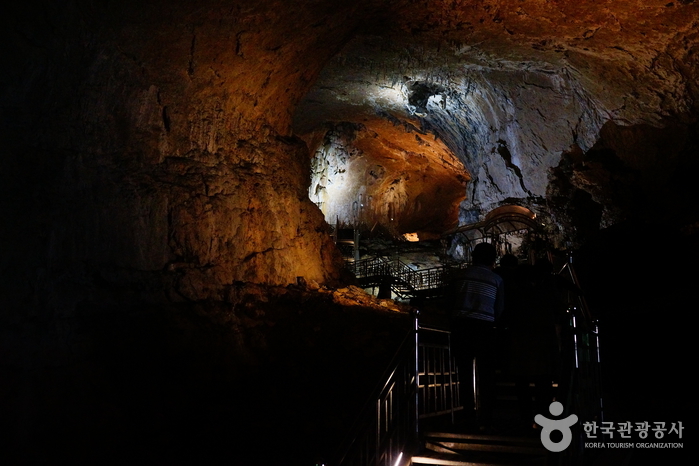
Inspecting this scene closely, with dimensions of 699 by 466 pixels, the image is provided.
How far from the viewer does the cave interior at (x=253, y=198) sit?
7.59 m

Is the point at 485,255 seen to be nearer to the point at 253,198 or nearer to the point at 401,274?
the point at 253,198

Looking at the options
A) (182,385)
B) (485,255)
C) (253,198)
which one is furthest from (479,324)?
(253,198)

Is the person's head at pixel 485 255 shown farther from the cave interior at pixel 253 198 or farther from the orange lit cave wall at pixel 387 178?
the orange lit cave wall at pixel 387 178

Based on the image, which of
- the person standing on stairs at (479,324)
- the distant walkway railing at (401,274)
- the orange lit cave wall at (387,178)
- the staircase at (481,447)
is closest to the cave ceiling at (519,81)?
the orange lit cave wall at (387,178)

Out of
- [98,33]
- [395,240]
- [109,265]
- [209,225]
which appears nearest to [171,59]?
[98,33]

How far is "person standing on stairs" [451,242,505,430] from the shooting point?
481 centimetres

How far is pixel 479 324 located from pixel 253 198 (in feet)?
25.0

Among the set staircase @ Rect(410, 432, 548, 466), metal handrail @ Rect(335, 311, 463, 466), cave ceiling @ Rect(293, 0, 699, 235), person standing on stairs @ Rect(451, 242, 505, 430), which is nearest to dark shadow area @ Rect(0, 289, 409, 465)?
metal handrail @ Rect(335, 311, 463, 466)

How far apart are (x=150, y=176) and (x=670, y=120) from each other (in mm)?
12146

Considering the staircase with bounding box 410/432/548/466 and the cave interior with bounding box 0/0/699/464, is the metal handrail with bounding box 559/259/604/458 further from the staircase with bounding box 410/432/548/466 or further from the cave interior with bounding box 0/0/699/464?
the cave interior with bounding box 0/0/699/464

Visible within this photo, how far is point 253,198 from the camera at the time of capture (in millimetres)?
11516

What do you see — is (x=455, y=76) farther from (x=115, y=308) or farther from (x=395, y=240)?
(x=395, y=240)

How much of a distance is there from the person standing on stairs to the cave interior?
2.48 m

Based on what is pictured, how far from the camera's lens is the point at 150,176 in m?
9.55
